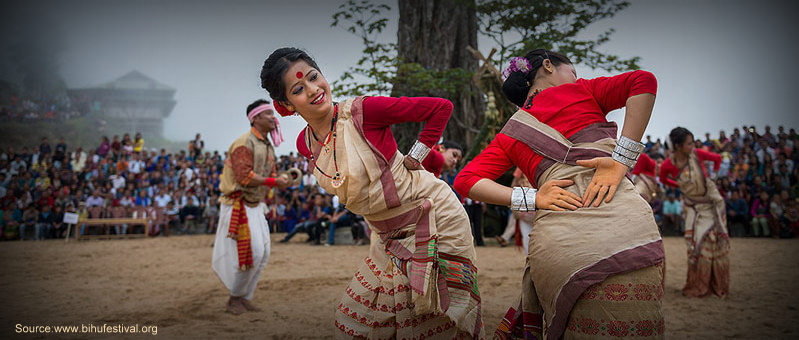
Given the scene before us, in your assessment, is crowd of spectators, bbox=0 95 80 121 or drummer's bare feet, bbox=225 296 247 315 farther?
crowd of spectators, bbox=0 95 80 121

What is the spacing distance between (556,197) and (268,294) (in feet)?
17.1

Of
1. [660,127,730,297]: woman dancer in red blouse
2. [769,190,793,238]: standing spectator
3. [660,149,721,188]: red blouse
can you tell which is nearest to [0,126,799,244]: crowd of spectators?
[769,190,793,238]: standing spectator

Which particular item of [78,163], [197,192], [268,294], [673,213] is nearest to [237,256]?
[268,294]

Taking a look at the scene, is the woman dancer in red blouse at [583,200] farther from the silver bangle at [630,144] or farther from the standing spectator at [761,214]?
the standing spectator at [761,214]

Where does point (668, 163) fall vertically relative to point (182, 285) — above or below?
above

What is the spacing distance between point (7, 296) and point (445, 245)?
6554 mm

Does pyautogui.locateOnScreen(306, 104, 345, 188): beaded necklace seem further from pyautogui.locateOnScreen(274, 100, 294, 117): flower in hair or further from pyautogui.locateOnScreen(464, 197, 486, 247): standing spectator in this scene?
pyautogui.locateOnScreen(464, 197, 486, 247): standing spectator

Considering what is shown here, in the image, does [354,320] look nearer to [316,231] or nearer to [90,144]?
[316,231]

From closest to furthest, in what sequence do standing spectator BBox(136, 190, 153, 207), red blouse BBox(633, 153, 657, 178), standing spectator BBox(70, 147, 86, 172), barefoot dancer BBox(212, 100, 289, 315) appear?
barefoot dancer BBox(212, 100, 289, 315) < red blouse BBox(633, 153, 657, 178) < standing spectator BBox(136, 190, 153, 207) < standing spectator BBox(70, 147, 86, 172)

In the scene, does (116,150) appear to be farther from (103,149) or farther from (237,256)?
(237,256)

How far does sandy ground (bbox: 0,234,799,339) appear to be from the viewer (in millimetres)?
4590

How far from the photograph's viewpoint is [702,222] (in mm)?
6020

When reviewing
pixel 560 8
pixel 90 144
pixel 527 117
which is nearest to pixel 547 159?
pixel 527 117

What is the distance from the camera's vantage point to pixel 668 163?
6070 mm
